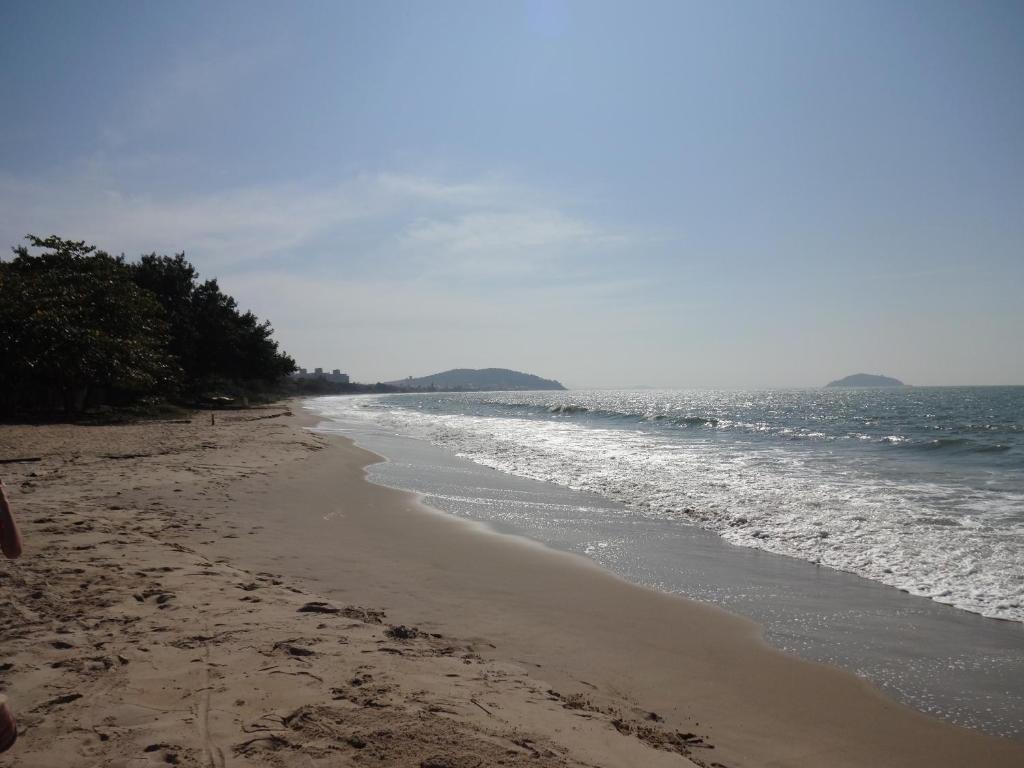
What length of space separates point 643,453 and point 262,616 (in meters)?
15.6

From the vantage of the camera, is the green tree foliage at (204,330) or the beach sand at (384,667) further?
the green tree foliage at (204,330)

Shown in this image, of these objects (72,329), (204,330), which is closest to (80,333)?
(72,329)

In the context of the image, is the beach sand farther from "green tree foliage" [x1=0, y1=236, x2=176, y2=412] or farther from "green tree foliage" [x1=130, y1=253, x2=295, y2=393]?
"green tree foliage" [x1=130, y1=253, x2=295, y2=393]

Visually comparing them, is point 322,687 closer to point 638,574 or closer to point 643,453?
point 638,574

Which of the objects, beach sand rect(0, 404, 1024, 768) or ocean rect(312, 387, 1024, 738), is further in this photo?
ocean rect(312, 387, 1024, 738)

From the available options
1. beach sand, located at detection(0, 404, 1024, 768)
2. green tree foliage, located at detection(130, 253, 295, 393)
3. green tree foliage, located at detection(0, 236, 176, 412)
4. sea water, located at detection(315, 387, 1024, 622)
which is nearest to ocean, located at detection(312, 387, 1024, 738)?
sea water, located at detection(315, 387, 1024, 622)

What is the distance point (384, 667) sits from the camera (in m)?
3.68

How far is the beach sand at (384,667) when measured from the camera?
287 centimetres

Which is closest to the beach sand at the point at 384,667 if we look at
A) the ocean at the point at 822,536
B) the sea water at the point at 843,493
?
the ocean at the point at 822,536

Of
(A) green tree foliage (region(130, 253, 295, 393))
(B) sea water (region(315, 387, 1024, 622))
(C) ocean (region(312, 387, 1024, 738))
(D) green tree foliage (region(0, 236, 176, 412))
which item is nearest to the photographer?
(C) ocean (region(312, 387, 1024, 738))

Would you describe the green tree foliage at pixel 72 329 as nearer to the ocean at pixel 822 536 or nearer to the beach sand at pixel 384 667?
the ocean at pixel 822 536

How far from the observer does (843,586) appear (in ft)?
20.5

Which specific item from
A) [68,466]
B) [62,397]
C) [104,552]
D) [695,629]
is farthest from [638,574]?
[62,397]

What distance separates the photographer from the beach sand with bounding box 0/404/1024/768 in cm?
287
